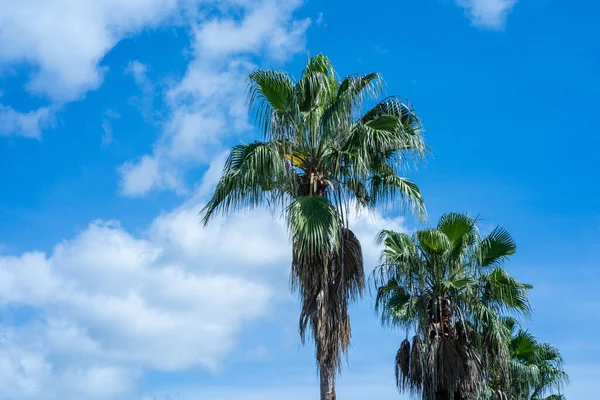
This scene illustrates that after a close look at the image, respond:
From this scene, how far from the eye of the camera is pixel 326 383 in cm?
1295

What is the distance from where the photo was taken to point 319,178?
1405 cm

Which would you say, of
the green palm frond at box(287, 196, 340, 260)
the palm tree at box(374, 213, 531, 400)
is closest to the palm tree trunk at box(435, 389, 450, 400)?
the palm tree at box(374, 213, 531, 400)

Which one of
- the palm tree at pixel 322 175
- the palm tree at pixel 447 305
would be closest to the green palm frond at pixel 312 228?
the palm tree at pixel 322 175

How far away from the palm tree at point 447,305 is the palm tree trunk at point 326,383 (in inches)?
192

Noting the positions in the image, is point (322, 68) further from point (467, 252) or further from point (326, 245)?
point (467, 252)

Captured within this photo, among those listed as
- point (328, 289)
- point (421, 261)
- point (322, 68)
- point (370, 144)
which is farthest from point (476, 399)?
point (322, 68)

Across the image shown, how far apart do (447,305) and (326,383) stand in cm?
632

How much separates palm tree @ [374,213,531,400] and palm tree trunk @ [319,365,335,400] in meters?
4.88

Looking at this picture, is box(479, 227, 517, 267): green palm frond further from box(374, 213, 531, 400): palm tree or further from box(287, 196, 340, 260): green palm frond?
box(287, 196, 340, 260): green palm frond

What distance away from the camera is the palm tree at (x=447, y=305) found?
57.3 feet

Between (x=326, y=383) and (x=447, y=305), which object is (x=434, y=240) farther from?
(x=326, y=383)

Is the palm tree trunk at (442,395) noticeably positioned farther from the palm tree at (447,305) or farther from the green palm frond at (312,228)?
the green palm frond at (312,228)

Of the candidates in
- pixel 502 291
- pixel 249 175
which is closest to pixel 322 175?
pixel 249 175

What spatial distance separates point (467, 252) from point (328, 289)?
652 cm
